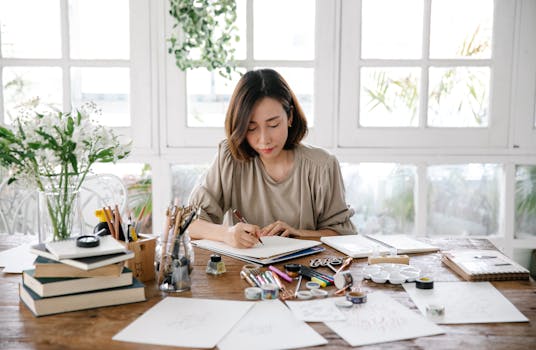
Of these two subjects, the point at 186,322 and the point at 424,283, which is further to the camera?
the point at 424,283

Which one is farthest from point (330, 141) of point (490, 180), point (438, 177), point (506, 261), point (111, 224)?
point (111, 224)

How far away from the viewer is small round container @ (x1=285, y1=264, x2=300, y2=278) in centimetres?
152

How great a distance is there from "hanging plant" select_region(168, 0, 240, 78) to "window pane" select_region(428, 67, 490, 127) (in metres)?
1.11

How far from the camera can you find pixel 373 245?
1792 mm

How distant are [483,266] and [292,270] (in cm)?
53

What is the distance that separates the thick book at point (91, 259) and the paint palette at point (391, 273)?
63 centimetres

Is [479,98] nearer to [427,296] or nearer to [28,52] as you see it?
[427,296]

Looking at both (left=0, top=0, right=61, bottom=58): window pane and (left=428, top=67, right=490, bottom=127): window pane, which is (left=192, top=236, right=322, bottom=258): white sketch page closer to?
(left=428, top=67, right=490, bottom=127): window pane

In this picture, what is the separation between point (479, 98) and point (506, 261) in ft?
5.55

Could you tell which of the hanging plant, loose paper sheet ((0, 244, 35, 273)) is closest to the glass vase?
loose paper sheet ((0, 244, 35, 273))

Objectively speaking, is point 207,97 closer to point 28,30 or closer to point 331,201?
point 28,30

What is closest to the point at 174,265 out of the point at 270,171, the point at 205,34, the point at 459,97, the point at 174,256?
the point at 174,256

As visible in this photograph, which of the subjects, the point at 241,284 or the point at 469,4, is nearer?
the point at 241,284

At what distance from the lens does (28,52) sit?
3061mm
